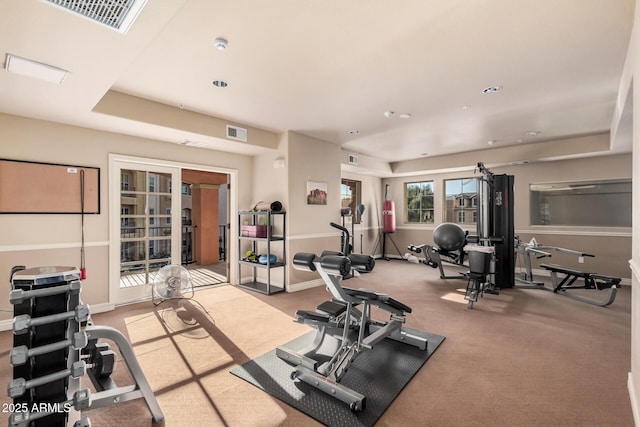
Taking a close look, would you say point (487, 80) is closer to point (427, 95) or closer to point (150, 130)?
point (427, 95)

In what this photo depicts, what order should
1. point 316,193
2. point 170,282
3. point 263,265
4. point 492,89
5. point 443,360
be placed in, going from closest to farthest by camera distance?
point 443,360, point 492,89, point 170,282, point 263,265, point 316,193

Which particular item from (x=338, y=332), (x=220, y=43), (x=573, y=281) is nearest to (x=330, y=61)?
(x=220, y=43)

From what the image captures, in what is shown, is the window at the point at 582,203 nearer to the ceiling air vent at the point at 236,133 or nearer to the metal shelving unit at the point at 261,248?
the metal shelving unit at the point at 261,248

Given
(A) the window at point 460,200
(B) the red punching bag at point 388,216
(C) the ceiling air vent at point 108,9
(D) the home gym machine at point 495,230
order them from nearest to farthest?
1. (C) the ceiling air vent at point 108,9
2. (D) the home gym machine at point 495,230
3. (A) the window at point 460,200
4. (B) the red punching bag at point 388,216

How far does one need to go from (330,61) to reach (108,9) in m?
1.73

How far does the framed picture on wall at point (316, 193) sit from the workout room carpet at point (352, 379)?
9.31 feet

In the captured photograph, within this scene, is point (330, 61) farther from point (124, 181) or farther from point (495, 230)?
point (495, 230)

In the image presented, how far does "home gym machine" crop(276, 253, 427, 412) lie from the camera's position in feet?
7.23

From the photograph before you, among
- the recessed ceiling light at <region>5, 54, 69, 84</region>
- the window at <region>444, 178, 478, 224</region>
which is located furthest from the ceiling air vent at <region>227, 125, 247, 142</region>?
the window at <region>444, 178, 478, 224</region>

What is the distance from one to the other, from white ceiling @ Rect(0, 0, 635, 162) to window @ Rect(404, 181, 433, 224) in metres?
3.78

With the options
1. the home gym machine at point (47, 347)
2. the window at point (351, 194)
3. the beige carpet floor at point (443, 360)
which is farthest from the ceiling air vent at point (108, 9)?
the window at point (351, 194)

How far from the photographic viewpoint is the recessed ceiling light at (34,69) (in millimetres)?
2227

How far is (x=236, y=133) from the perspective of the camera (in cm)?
463

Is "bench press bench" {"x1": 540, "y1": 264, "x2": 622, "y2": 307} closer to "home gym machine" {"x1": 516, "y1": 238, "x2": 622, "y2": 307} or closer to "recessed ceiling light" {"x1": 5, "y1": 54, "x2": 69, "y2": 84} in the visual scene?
"home gym machine" {"x1": 516, "y1": 238, "x2": 622, "y2": 307}
